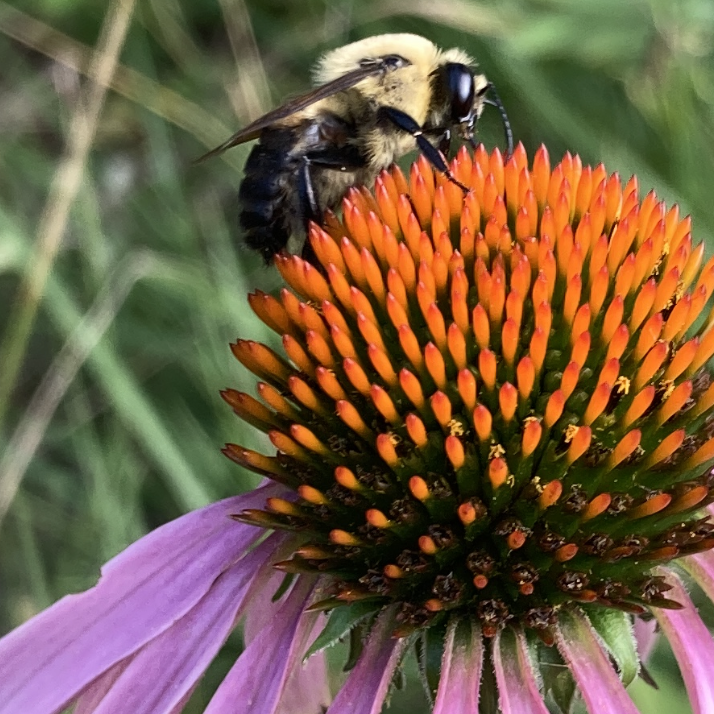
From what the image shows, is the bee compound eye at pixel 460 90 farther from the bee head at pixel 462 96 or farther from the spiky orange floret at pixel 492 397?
the spiky orange floret at pixel 492 397

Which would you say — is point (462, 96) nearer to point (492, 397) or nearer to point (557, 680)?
point (492, 397)

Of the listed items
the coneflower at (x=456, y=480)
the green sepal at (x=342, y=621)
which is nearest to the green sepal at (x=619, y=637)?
the coneflower at (x=456, y=480)

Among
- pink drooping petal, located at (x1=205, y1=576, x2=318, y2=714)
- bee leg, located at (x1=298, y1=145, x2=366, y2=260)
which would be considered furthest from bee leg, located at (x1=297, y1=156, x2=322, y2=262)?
pink drooping petal, located at (x1=205, y1=576, x2=318, y2=714)

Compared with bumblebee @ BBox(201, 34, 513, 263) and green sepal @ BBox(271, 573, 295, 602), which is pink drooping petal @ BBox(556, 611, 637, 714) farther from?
bumblebee @ BBox(201, 34, 513, 263)

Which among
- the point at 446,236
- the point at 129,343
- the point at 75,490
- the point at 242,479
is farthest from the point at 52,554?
the point at 446,236

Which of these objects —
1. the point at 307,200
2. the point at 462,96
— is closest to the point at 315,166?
the point at 307,200
